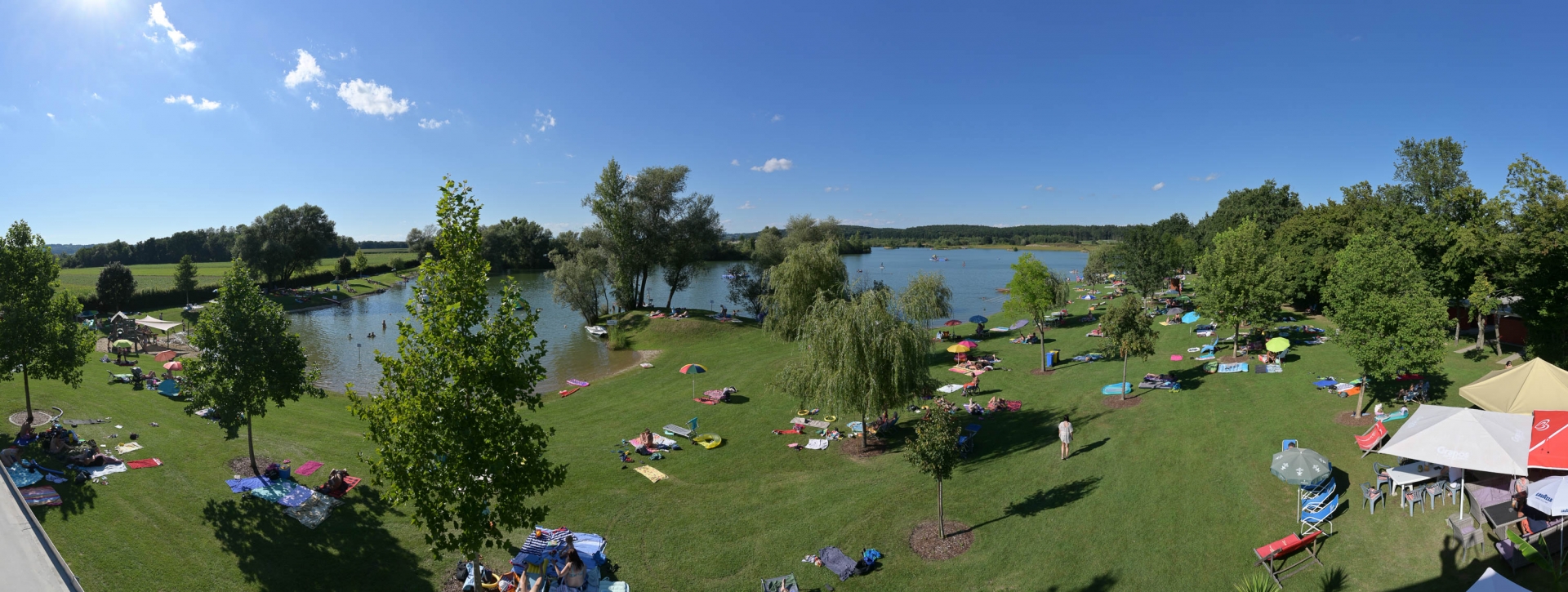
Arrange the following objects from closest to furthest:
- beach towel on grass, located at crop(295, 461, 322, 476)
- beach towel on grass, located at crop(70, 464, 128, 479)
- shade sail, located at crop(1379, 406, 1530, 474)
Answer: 1. shade sail, located at crop(1379, 406, 1530, 474)
2. beach towel on grass, located at crop(70, 464, 128, 479)
3. beach towel on grass, located at crop(295, 461, 322, 476)

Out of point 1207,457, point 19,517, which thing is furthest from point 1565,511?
point 19,517

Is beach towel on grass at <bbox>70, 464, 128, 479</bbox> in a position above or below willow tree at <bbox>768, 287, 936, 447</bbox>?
below

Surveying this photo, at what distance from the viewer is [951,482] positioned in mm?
17438

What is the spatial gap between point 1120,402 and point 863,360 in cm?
1177

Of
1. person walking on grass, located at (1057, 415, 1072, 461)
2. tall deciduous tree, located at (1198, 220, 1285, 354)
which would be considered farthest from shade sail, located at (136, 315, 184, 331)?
tall deciduous tree, located at (1198, 220, 1285, 354)

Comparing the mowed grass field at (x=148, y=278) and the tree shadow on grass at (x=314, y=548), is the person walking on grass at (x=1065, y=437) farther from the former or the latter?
the mowed grass field at (x=148, y=278)

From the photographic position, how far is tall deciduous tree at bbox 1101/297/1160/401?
24283 millimetres

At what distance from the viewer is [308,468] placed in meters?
17.9

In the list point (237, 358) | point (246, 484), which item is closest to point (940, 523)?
point (246, 484)

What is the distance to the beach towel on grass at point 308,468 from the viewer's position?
17625 millimetres

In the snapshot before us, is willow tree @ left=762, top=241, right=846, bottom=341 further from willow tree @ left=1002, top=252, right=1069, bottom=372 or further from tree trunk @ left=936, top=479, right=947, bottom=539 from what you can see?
tree trunk @ left=936, top=479, right=947, bottom=539

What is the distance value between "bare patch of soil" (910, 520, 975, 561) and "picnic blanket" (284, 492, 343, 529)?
14.2m

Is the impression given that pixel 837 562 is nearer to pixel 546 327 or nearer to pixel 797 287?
pixel 797 287

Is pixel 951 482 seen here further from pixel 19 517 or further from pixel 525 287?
pixel 525 287
